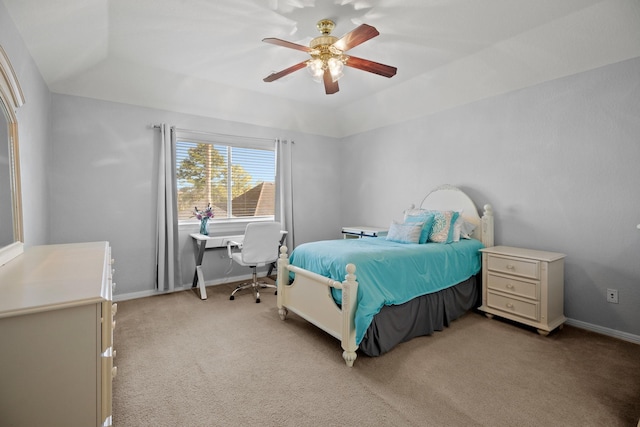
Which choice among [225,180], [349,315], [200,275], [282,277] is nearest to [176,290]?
[200,275]

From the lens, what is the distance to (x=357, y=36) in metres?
2.16

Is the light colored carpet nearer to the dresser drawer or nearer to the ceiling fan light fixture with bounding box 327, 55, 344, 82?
the dresser drawer

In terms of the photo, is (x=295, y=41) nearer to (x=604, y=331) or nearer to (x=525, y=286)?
(x=525, y=286)

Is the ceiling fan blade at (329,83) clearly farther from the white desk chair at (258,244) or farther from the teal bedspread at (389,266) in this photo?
the white desk chair at (258,244)

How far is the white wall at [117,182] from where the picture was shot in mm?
3295

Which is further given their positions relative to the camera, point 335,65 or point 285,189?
point 285,189

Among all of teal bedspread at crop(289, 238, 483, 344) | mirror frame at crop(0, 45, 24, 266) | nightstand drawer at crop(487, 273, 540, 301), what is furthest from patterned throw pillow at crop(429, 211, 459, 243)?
mirror frame at crop(0, 45, 24, 266)

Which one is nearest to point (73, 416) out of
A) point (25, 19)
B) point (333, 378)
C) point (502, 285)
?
point (333, 378)

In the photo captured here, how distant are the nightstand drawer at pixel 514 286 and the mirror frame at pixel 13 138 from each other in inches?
141

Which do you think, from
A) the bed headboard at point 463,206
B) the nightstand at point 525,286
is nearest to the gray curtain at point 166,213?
the bed headboard at point 463,206

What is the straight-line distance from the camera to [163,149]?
12.3ft

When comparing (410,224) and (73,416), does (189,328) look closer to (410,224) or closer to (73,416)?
(73,416)

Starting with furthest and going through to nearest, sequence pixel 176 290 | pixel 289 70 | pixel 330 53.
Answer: pixel 176 290 < pixel 289 70 < pixel 330 53

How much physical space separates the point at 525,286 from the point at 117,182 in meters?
4.32
